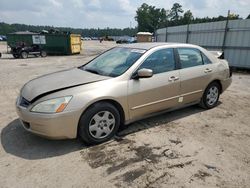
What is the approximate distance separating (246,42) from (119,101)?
9643 millimetres

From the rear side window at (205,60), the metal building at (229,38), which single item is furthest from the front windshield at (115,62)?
the metal building at (229,38)

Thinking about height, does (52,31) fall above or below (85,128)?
above

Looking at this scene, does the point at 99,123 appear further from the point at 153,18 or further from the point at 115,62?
the point at 153,18

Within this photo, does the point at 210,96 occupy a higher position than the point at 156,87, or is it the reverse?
the point at 156,87

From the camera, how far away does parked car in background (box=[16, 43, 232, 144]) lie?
3.21 metres

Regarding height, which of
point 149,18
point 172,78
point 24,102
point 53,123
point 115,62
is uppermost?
point 149,18

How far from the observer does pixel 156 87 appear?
13.1 feet

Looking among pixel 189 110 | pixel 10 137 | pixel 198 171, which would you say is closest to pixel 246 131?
pixel 189 110

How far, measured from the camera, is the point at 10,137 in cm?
380

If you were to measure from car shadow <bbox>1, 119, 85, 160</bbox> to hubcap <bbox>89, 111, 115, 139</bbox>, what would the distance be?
0.31 m

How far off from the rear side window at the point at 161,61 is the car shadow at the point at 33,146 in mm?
1764

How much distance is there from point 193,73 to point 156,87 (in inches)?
42.1

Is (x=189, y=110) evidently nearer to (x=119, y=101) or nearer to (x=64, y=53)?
(x=119, y=101)

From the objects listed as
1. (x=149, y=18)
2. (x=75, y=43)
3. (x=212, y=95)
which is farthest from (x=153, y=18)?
(x=212, y=95)
